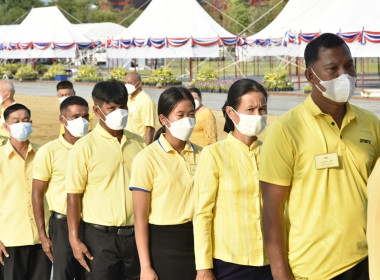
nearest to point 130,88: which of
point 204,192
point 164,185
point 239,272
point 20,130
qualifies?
point 20,130

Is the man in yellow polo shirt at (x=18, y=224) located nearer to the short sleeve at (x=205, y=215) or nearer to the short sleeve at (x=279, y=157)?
the short sleeve at (x=205, y=215)

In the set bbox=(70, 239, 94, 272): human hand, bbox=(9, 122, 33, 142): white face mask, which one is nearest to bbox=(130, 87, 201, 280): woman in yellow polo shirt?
bbox=(70, 239, 94, 272): human hand

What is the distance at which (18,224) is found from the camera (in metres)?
5.85

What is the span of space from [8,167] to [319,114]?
3301 millimetres

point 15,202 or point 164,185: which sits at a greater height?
point 164,185

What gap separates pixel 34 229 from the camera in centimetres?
586

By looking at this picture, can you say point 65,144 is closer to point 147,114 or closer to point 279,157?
point 279,157

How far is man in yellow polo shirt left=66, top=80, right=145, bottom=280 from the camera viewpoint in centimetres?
481

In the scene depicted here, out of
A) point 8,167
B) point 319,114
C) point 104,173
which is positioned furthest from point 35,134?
point 319,114

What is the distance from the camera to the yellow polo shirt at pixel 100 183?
4.82 meters

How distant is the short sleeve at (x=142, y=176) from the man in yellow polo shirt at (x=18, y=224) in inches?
72.1

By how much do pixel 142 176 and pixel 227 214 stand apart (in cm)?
64

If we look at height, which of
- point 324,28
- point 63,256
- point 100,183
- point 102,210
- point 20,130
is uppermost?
point 324,28

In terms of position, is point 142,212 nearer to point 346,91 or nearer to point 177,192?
point 177,192
